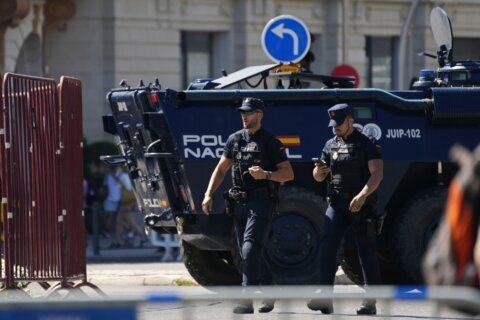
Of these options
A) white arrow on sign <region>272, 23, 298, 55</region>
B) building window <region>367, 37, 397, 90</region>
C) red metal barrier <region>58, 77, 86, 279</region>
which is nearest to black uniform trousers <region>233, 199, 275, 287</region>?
red metal barrier <region>58, 77, 86, 279</region>

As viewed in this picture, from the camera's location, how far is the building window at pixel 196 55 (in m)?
32.5

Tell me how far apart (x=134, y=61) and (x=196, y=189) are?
18137mm

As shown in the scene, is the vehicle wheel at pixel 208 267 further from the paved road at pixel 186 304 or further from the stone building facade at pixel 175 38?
the stone building facade at pixel 175 38

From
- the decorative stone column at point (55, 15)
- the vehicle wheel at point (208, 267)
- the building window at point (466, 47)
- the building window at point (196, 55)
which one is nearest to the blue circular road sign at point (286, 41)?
the vehicle wheel at point (208, 267)

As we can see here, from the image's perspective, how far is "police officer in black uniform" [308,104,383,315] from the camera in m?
11.2

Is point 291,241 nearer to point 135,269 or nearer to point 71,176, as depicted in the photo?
point 71,176

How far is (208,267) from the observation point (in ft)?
45.9

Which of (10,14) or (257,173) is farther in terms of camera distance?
(10,14)

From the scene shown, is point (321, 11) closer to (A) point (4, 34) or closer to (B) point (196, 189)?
(A) point (4, 34)

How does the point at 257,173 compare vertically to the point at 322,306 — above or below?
above

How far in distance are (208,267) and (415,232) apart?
2125 mm

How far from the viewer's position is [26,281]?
12.6 meters

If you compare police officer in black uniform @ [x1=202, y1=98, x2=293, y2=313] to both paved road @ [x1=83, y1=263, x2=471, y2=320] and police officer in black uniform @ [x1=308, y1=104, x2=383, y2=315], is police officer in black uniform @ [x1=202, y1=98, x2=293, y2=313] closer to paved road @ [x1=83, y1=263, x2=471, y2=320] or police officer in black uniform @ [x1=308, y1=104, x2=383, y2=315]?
police officer in black uniform @ [x1=308, y1=104, x2=383, y2=315]

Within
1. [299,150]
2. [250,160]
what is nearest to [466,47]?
[299,150]
